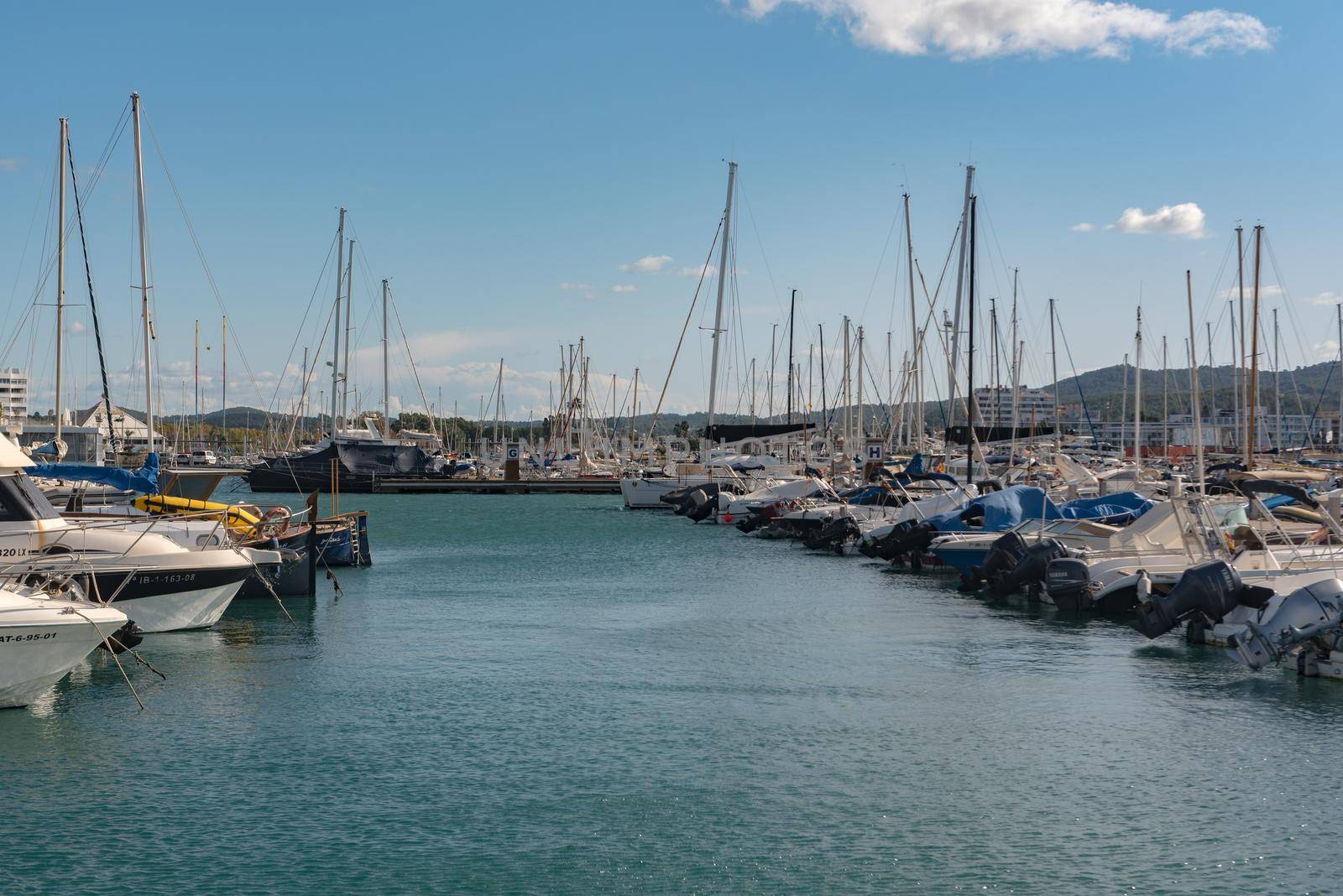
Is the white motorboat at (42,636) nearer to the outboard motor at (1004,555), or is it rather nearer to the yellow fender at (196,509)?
the yellow fender at (196,509)

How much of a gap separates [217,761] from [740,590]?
2369 cm

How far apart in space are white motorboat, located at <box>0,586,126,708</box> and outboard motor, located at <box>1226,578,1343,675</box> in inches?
754

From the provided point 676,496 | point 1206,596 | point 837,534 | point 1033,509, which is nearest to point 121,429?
point 676,496

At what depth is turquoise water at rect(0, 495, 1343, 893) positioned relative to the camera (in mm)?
13797

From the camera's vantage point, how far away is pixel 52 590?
67.2 ft

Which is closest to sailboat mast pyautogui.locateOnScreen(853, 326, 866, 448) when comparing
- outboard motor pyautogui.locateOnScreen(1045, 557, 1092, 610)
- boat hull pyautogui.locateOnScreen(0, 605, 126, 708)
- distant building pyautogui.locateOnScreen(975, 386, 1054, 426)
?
distant building pyautogui.locateOnScreen(975, 386, 1054, 426)

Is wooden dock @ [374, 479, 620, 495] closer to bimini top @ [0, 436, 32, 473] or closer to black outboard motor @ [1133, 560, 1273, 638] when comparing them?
black outboard motor @ [1133, 560, 1273, 638]

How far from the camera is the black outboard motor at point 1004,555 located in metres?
35.4

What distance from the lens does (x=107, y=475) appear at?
34.0 m

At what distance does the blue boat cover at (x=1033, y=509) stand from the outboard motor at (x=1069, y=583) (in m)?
8.71

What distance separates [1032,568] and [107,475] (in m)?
24.8

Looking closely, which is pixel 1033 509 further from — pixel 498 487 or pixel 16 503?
pixel 498 487

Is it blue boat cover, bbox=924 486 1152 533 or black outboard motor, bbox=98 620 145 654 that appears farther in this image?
blue boat cover, bbox=924 486 1152 533

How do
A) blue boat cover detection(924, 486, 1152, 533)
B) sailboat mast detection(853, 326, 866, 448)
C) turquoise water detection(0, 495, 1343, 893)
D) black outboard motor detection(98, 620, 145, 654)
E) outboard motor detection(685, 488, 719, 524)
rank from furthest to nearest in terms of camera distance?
sailboat mast detection(853, 326, 866, 448) → outboard motor detection(685, 488, 719, 524) → blue boat cover detection(924, 486, 1152, 533) → black outboard motor detection(98, 620, 145, 654) → turquoise water detection(0, 495, 1343, 893)
